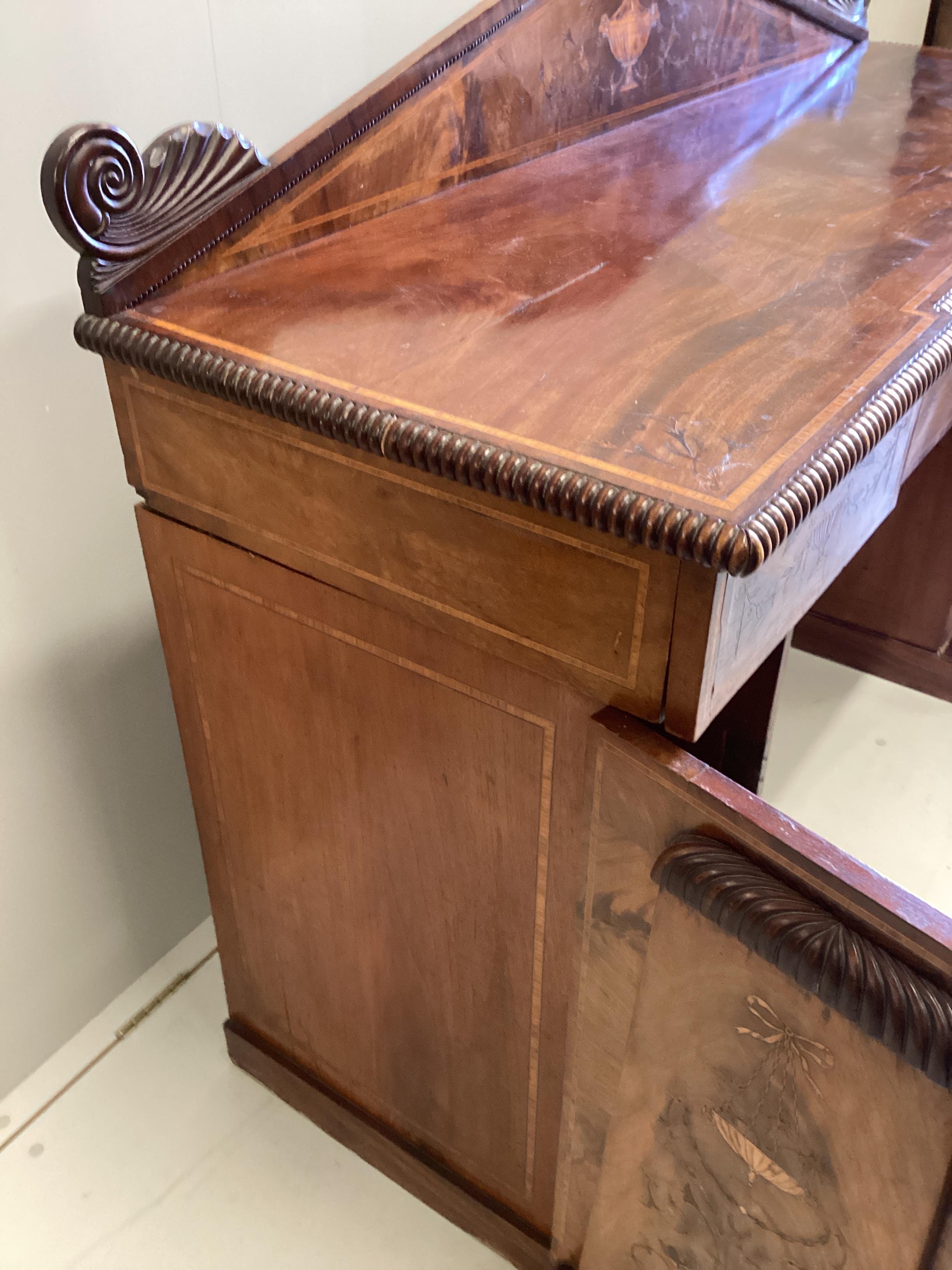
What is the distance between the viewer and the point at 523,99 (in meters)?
1.04

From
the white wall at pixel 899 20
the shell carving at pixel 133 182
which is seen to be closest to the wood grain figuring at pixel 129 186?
the shell carving at pixel 133 182

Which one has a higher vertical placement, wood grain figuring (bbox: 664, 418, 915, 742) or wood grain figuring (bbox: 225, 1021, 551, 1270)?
wood grain figuring (bbox: 664, 418, 915, 742)

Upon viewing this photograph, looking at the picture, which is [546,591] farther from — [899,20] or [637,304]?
[899,20]

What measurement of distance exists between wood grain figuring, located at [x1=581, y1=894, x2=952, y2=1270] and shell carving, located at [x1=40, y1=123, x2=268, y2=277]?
62cm

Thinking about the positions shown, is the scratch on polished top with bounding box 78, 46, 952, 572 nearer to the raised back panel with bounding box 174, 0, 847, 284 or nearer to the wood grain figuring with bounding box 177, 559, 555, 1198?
the raised back panel with bounding box 174, 0, 847, 284

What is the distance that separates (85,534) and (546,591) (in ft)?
1.95

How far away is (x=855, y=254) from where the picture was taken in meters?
0.86

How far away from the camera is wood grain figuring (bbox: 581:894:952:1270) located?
0.62 metres

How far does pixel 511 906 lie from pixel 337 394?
43cm

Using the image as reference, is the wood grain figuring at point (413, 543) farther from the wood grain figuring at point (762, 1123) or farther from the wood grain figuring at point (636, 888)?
the wood grain figuring at point (762, 1123)

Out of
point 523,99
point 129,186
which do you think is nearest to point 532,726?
point 129,186

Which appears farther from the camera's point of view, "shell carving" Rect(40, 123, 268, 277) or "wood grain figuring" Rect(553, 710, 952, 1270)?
"shell carving" Rect(40, 123, 268, 277)

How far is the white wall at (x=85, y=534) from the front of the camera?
2.90 feet

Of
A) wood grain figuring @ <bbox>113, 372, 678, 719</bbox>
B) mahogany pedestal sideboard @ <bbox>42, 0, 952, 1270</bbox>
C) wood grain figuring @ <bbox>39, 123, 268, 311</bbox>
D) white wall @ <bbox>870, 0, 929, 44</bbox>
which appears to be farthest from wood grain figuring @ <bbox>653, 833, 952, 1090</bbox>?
white wall @ <bbox>870, 0, 929, 44</bbox>
